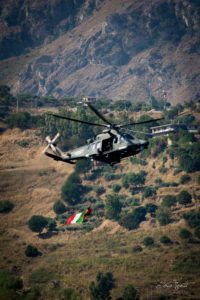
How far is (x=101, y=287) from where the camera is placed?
77750 millimetres

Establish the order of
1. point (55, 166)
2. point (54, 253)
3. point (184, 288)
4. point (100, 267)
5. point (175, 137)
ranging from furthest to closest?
point (175, 137)
point (55, 166)
point (54, 253)
point (100, 267)
point (184, 288)

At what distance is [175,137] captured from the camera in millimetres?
148875

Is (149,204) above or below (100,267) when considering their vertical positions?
above

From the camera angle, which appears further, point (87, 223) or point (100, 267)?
point (87, 223)

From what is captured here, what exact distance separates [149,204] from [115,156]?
2844 inches

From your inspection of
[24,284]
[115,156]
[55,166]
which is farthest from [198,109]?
[115,156]

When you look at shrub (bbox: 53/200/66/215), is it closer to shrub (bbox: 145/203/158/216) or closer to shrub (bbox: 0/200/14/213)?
shrub (bbox: 0/200/14/213)

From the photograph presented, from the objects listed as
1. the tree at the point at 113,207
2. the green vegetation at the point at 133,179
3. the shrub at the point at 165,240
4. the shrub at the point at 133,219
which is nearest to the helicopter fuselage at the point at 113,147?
the shrub at the point at 165,240

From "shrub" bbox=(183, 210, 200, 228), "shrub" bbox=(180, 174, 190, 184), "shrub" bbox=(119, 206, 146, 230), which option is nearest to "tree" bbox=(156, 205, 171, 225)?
"shrub" bbox=(183, 210, 200, 228)

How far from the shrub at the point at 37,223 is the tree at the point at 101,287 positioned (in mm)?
29526

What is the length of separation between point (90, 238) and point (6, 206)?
28.7 m

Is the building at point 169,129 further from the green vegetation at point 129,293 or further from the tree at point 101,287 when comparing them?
the green vegetation at point 129,293

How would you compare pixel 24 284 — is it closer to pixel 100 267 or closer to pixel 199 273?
pixel 100 267

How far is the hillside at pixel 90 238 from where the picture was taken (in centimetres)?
7925
